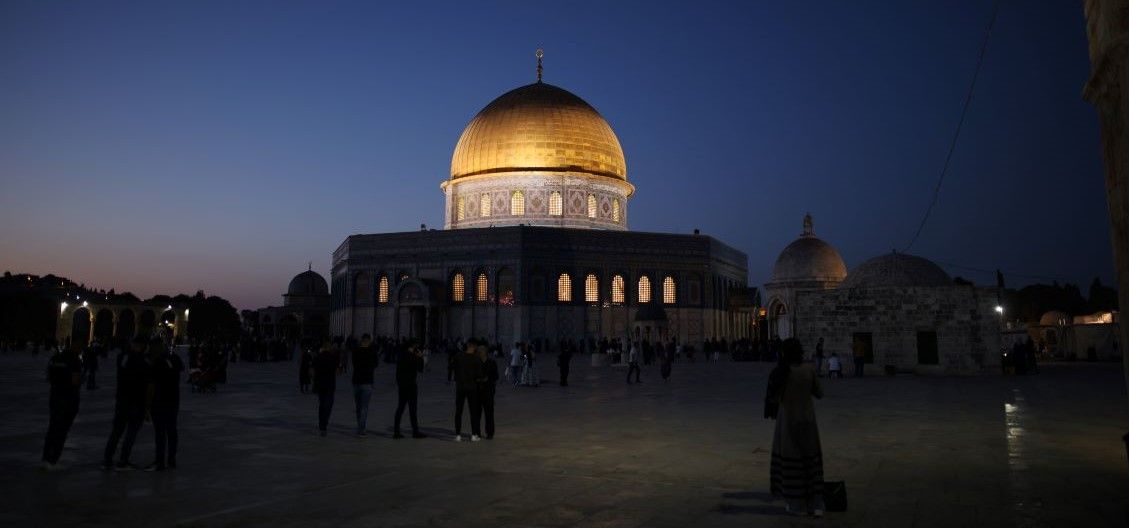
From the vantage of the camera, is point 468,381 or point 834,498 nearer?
point 834,498

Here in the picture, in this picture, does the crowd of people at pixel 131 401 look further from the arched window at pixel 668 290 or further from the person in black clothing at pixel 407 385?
the arched window at pixel 668 290

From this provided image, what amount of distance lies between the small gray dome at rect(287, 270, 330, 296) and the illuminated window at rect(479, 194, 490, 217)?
3016 cm

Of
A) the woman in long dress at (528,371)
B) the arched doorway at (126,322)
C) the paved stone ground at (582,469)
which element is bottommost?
the paved stone ground at (582,469)

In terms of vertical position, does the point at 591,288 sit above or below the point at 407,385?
above

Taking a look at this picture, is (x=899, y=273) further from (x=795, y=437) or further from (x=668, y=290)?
(x=795, y=437)

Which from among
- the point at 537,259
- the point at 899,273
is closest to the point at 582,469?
the point at 899,273

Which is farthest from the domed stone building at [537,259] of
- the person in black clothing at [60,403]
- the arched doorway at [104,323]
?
the arched doorway at [104,323]

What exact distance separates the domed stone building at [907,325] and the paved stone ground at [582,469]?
10.7 metres

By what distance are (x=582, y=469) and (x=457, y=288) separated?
132 feet

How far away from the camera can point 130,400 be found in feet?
25.7

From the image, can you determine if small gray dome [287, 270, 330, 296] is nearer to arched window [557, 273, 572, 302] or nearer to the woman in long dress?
arched window [557, 273, 572, 302]

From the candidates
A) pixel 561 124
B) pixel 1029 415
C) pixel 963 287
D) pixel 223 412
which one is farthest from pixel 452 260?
pixel 1029 415

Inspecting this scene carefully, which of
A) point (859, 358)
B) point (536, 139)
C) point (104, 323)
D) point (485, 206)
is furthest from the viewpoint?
point (104, 323)

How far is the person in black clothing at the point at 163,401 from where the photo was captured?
778 centimetres
